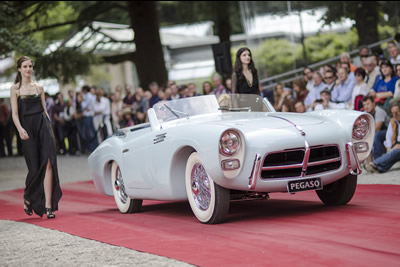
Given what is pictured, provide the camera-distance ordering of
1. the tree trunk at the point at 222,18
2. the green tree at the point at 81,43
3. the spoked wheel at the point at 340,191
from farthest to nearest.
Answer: the tree trunk at the point at 222,18 < the green tree at the point at 81,43 < the spoked wheel at the point at 340,191

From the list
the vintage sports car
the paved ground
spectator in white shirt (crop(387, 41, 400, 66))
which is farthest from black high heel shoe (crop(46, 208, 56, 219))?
spectator in white shirt (crop(387, 41, 400, 66))

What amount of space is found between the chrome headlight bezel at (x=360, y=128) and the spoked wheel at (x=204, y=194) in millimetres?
1595

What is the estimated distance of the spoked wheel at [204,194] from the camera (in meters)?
7.50

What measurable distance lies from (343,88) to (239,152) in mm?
7534

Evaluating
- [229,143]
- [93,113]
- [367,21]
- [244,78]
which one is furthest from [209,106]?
[93,113]

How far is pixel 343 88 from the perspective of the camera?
14.4m

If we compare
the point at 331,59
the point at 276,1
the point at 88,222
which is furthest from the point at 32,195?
the point at 276,1

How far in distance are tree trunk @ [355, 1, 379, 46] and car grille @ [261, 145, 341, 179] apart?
13.5m

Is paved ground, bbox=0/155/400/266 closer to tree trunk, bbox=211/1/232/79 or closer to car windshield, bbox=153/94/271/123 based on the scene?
car windshield, bbox=153/94/271/123

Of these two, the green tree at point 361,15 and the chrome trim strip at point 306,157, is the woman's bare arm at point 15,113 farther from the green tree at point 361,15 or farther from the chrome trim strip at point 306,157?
the green tree at point 361,15

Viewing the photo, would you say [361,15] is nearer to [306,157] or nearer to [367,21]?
[367,21]

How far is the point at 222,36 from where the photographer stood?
2975 centimetres

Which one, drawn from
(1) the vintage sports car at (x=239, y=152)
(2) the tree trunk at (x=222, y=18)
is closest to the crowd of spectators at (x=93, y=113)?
(2) the tree trunk at (x=222, y=18)

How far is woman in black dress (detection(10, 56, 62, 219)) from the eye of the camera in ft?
31.5
